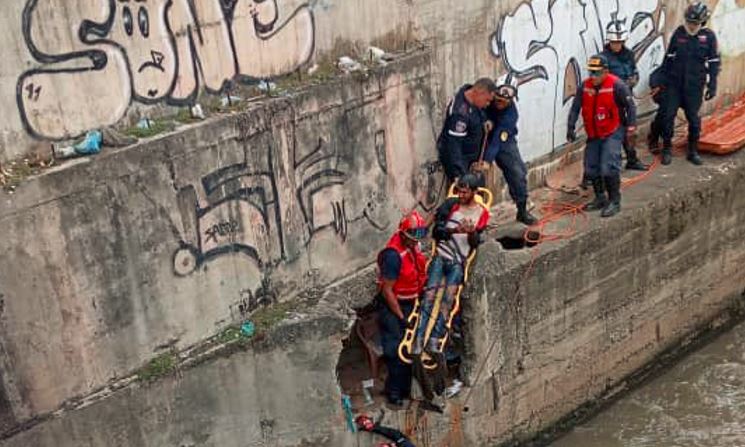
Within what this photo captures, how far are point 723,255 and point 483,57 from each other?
425 cm

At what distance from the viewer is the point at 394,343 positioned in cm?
791

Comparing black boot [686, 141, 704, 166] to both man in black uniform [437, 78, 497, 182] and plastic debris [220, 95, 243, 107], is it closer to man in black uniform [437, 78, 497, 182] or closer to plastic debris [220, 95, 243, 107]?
man in black uniform [437, 78, 497, 182]

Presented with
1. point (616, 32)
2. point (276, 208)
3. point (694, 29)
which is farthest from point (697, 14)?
point (276, 208)

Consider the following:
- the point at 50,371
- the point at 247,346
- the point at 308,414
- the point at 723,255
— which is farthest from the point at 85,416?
the point at 723,255

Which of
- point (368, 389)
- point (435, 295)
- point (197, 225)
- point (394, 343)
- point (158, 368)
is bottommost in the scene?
point (368, 389)

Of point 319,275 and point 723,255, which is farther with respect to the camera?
point 723,255

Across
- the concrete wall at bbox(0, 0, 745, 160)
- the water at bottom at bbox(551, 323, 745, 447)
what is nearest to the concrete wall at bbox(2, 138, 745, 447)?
the water at bottom at bbox(551, 323, 745, 447)

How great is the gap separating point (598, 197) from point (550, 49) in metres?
1.68

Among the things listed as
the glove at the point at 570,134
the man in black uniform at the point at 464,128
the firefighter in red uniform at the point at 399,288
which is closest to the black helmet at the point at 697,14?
the glove at the point at 570,134

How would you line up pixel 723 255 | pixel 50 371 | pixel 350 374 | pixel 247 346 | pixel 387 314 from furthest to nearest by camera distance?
pixel 723 255
pixel 350 374
pixel 387 314
pixel 247 346
pixel 50 371

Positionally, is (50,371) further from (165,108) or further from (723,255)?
(723,255)

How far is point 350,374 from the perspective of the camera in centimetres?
861

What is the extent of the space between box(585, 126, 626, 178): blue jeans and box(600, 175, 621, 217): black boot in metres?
0.10

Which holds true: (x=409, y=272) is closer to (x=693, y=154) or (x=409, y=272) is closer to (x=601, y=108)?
(x=601, y=108)
